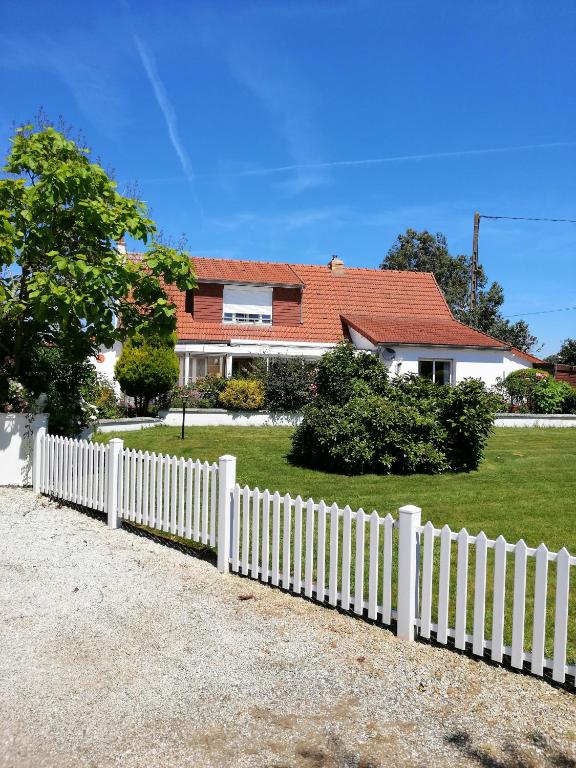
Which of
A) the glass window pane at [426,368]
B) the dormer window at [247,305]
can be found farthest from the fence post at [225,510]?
the dormer window at [247,305]

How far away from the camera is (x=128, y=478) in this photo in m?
8.81

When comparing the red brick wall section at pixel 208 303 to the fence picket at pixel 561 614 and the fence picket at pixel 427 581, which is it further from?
the fence picket at pixel 561 614

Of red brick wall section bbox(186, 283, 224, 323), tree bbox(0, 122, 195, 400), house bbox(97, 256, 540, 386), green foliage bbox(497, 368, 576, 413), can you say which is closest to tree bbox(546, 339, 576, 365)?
house bbox(97, 256, 540, 386)

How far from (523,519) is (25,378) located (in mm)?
9612

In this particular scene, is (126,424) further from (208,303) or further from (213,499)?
(213,499)

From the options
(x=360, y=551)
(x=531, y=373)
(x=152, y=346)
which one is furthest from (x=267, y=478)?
(x=531, y=373)

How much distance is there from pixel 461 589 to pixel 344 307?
90.6ft

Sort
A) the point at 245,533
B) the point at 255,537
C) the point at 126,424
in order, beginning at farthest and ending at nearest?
1. the point at 126,424
2. the point at 245,533
3. the point at 255,537

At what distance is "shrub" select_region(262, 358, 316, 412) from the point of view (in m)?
21.2

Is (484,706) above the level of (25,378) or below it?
below

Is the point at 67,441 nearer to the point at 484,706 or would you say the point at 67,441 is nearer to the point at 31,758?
the point at 31,758

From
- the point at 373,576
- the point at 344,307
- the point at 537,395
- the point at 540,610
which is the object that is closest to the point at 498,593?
the point at 540,610

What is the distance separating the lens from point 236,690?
14.3 feet

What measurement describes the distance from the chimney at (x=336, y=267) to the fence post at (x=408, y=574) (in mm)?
29310
